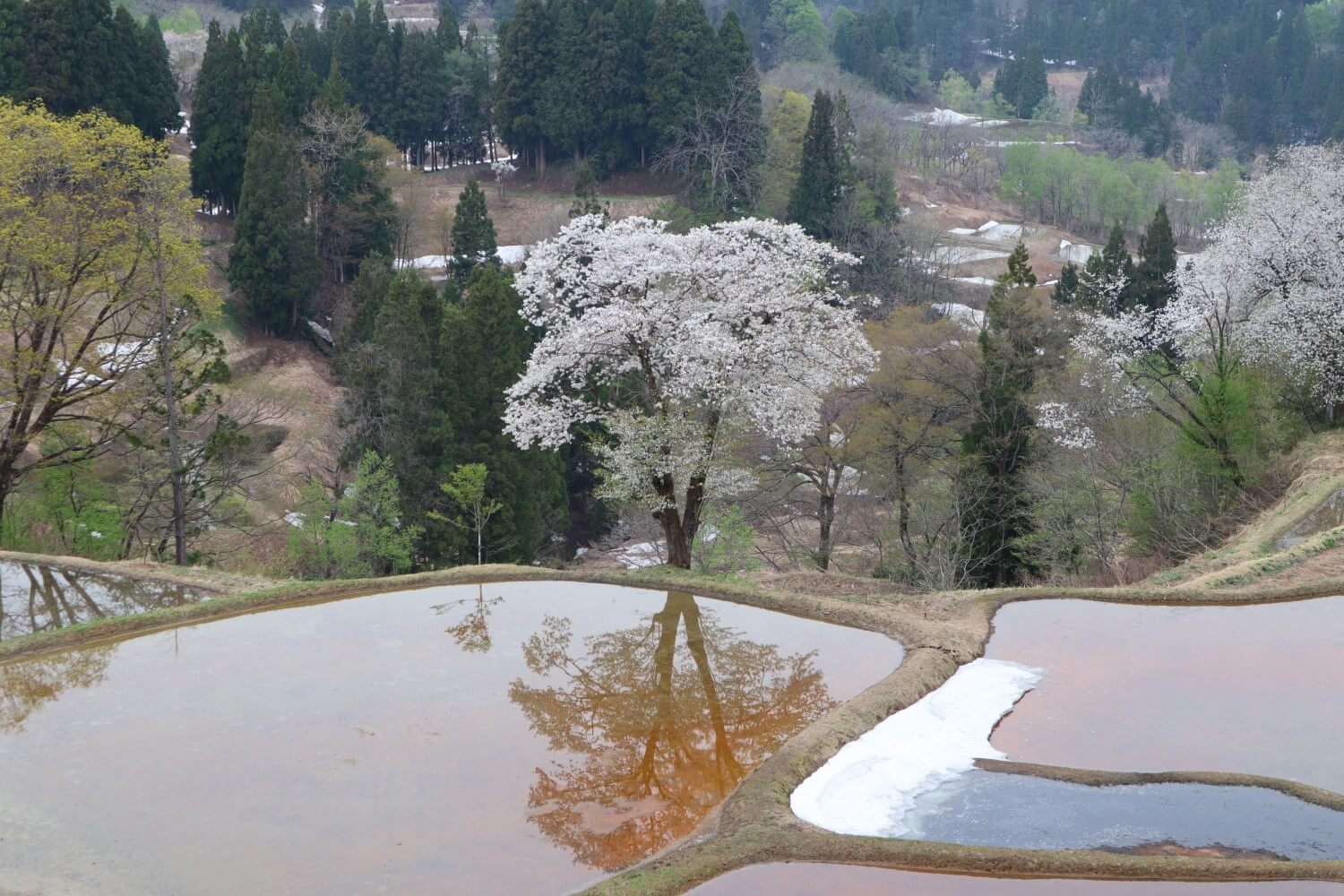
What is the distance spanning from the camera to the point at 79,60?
4816 cm

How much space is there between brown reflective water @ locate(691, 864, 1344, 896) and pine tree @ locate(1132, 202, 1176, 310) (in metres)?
45.3

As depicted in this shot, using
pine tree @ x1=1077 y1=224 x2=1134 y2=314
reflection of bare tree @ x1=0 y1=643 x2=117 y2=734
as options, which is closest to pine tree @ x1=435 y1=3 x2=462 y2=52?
pine tree @ x1=1077 y1=224 x2=1134 y2=314

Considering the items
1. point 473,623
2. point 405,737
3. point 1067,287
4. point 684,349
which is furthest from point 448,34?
point 405,737

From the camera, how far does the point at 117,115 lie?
161ft

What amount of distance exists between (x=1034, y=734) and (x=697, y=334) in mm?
9501

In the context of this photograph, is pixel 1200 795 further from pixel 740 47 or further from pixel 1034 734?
pixel 740 47

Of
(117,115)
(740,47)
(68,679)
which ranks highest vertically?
(740,47)

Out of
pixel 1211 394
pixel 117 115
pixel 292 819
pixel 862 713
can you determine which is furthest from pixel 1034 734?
pixel 117 115

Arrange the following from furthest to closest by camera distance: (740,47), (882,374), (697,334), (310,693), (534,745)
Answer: (740,47) < (882,374) < (697,334) < (310,693) < (534,745)

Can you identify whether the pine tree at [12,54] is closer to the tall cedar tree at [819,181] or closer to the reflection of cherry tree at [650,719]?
the tall cedar tree at [819,181]

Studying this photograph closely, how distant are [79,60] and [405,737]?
146 feet

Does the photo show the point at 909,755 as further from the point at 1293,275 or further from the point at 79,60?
the point at 79,60

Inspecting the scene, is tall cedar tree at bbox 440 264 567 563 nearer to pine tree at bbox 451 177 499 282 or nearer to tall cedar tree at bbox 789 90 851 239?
pine tree at bbox 451 177 499 282

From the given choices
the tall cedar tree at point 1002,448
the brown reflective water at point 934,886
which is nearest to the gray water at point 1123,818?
the brown reflective water at point 934,886
